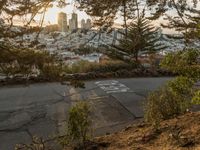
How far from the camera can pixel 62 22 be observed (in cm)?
1213

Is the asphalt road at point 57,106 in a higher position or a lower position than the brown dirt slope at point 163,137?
lower

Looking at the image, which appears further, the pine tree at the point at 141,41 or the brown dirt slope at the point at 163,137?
the pine tree at the point at 141,41

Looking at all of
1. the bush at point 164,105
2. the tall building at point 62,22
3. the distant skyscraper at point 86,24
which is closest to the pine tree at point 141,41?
the distant skyscraper at point 86,24

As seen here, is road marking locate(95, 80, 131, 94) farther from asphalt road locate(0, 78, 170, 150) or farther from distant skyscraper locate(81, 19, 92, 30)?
distant skyscraper locate(81, 19, 92, 30)

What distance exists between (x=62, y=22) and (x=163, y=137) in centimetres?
671

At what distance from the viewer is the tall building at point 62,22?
36.1 ft

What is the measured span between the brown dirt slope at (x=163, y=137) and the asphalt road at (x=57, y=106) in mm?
1712

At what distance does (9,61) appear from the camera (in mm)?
7852

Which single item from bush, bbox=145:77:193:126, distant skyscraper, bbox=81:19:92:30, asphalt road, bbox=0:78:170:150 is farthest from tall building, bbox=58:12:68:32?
bush, bbox=145:77:193:126

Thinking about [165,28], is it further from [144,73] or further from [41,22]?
[41,22]

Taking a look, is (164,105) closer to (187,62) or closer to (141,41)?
(187,62)

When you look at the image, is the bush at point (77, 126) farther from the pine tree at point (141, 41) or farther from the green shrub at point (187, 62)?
the pine tree at point (141, 41)

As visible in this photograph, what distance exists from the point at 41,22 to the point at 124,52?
1636 cm

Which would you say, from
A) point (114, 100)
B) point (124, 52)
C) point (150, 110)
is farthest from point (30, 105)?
point (124, 52)
